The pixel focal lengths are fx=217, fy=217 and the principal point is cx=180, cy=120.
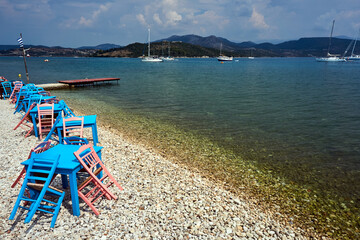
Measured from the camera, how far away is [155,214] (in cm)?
589

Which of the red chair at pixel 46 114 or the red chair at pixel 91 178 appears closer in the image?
the red chair at pixel 91 178

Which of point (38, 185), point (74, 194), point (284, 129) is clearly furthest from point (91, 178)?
point (284, 129)

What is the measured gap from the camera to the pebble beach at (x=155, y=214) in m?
5.24

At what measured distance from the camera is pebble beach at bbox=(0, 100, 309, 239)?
524 cm

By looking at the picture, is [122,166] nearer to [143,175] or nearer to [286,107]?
[143,175]

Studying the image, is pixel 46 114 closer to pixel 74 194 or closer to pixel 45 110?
pixel 45 110

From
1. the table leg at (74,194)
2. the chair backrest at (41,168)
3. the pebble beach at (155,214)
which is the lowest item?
the pebble beach at (155,214)

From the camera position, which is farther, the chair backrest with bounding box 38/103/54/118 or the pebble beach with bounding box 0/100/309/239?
the chair backrest with bounding box 38/103/54/118

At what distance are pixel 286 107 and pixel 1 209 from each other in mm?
24716

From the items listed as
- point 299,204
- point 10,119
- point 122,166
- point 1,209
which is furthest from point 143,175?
point 10,119

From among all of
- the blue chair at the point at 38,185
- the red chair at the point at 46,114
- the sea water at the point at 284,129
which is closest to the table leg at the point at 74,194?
the blue chair at the point at 38,185

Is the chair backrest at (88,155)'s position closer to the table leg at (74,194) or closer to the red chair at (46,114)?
the table leg at (74,194)

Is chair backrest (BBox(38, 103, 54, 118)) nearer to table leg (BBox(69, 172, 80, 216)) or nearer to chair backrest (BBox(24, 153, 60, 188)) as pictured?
chair backrest (BBox(24, 153, 60, 188))

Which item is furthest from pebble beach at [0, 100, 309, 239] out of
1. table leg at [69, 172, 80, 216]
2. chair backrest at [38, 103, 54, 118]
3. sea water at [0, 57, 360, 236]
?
sea water at [0, 57, 360, 236]
